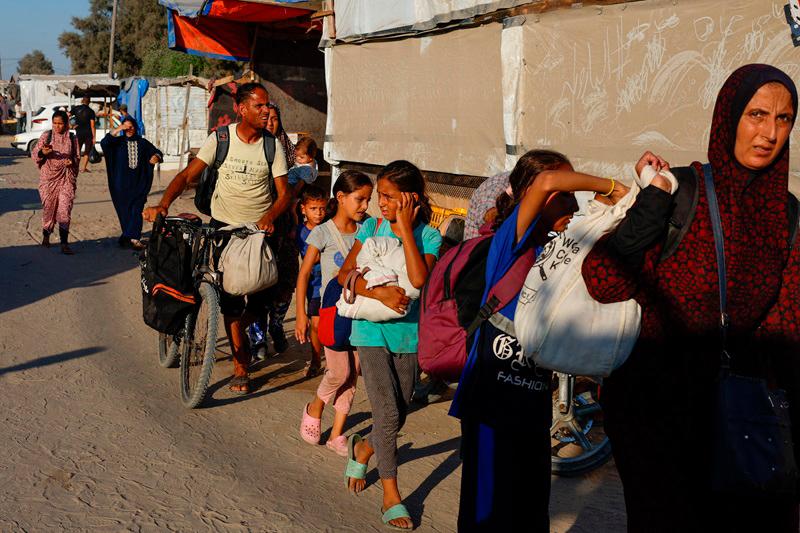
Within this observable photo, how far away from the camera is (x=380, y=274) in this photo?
4.13m

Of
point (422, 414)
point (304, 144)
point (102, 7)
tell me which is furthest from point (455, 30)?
point (102, 7)

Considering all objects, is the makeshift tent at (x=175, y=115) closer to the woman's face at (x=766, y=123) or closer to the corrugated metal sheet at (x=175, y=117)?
the corrugated metal sheet at (x=175, y=117)

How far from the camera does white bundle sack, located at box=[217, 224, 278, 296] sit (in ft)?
19.4

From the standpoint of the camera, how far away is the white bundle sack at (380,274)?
4137mm

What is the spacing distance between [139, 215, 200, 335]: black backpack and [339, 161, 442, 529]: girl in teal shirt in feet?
6.48

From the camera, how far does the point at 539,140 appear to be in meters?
7.46

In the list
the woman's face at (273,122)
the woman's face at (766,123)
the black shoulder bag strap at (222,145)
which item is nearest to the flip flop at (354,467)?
the black shoulder bag strap at (222,145)

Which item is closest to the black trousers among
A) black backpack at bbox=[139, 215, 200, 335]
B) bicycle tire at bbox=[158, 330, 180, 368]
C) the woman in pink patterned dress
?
black backpack at bbox=[139, 215, 200, 335]

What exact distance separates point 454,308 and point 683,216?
1075 mm

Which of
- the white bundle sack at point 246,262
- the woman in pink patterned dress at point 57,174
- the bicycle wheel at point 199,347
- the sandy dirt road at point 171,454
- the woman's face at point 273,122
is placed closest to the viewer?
the sandy dirt road at point 171,454

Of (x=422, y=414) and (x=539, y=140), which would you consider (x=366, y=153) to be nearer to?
(x=539, y=140)

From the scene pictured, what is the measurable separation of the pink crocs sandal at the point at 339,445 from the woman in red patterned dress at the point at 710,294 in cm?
281

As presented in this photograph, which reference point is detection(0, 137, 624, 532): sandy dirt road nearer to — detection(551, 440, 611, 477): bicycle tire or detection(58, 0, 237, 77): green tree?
detection(551, 440, 611, 477): bicycle tire

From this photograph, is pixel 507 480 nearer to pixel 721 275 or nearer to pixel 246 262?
pixel 721 275
